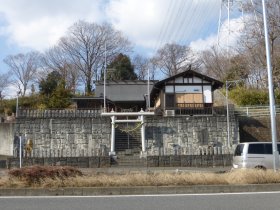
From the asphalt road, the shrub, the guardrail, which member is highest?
the guardrail

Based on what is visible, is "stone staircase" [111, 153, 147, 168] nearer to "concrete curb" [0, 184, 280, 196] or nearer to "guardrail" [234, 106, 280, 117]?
"guardrail" [234, 106, 280, 117]

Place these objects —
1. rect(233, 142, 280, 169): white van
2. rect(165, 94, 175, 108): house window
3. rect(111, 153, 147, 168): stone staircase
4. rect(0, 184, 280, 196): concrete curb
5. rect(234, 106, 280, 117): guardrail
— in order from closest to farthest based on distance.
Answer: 1. rect(0, 184, 280, 196): concrete curb
2. rect(233, 142, 280, 169): white van
3. rect(111, 153, 147, 168): stone staircase
4. rect(234, 106, 280, 117): guardrail
5. rect(165, 94, 175, 108): house window

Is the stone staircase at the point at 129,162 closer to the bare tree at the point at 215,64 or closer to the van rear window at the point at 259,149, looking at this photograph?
the van rear window at the point at 259,149

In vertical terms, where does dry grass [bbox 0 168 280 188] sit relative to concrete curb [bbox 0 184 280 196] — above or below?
above

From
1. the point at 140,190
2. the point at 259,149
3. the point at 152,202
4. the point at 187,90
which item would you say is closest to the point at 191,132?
the point at 187,90

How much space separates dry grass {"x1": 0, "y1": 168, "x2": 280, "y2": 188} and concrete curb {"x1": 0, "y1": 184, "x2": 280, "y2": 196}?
1.34 ft

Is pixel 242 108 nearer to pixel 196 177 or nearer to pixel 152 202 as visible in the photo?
pixel 196 177

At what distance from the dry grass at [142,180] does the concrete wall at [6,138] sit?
23.4m

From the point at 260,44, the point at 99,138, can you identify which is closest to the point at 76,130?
the point at 99,138

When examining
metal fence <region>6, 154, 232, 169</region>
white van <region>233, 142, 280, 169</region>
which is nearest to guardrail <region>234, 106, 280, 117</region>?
metal fence <region>6, 154, 232, 169</region>

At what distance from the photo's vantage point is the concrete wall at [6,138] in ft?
115

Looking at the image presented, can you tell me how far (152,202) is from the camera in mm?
10148

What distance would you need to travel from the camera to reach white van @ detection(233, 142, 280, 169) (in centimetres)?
1864

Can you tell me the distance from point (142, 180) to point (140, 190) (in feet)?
2.24
